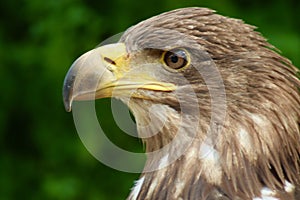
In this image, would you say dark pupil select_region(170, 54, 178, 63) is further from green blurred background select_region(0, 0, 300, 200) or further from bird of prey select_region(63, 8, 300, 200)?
green blurred background select_region(0, 0, 300, 200)

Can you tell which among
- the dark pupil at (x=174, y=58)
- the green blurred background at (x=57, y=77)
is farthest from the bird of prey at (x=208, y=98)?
the green blurred background at (x=57, y=77)

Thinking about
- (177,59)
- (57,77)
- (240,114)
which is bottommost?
(57,77)

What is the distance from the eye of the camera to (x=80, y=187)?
6879 mm

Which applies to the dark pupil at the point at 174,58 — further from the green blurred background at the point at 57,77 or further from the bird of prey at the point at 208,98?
the green blurred background at the point at 57,77

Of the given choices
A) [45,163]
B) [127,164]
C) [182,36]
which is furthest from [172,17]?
[45,163]

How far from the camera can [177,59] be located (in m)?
3.55

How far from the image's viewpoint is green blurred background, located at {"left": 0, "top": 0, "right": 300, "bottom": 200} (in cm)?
662

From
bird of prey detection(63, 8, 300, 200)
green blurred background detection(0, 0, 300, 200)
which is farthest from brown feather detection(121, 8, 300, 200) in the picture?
green blurred background detection(0, 0, 300, 200)

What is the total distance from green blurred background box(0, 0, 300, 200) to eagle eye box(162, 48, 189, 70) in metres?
2.76

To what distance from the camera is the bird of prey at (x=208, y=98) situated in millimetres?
3482

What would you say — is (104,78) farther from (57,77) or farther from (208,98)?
(57,77)

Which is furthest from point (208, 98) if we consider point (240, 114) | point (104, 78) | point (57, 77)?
point (57, 77)

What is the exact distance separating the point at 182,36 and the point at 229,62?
0.73 ft

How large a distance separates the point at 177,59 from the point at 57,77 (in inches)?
132
